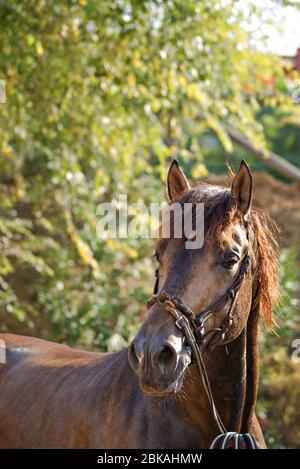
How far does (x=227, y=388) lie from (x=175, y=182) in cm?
93

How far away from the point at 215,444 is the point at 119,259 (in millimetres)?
5064

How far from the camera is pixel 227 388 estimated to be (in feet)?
10.9

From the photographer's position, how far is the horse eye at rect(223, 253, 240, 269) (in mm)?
3154

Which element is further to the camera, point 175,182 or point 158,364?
point 175,182

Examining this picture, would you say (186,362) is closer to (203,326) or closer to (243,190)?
(203,326)

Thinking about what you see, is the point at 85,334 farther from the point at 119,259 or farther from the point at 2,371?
the point at 2,371

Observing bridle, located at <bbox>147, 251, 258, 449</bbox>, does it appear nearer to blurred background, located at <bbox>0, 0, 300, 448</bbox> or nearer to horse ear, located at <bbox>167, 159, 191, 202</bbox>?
horse ear, located at <bbox>167, 159, 191, 202</bbox>

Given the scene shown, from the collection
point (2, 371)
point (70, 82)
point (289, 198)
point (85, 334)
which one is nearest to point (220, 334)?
point (2, 371)

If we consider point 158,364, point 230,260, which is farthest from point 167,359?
point 230,260

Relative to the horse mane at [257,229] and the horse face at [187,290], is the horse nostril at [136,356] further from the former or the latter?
the horse mane at [257,229]

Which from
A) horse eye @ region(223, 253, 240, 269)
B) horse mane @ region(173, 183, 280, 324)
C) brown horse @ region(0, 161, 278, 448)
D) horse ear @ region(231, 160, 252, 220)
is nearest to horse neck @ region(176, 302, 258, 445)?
brown horse @ region(0, 161, 278, 448)

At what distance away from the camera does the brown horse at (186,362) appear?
295 centimetres

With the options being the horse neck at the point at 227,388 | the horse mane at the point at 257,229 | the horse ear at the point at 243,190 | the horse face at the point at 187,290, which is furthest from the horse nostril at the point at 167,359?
the horse ear at the point at 243,190

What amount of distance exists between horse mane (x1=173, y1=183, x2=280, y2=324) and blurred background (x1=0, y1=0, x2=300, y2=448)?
3.31 m
